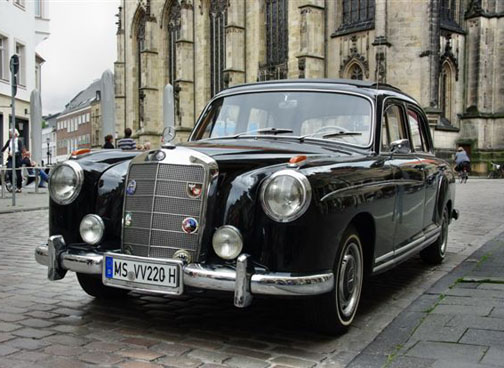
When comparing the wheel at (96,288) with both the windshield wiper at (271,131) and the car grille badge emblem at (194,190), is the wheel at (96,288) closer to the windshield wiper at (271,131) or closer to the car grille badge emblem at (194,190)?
the car grille badge emblem at (194,190)

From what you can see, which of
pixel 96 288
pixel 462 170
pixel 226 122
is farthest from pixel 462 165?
pixel 96 288

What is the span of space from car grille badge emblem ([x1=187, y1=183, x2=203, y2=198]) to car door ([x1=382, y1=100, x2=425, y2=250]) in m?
1.93

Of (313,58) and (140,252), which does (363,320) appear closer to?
(140,252)

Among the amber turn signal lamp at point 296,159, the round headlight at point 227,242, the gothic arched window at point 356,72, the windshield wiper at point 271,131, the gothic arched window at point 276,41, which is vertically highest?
the gothic arched window at point 276,41

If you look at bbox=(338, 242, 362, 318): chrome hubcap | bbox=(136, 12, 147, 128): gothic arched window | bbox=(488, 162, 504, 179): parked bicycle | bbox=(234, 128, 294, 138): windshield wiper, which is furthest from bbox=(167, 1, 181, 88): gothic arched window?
bbox=(338, 242, 362, 318): chrome hubcap

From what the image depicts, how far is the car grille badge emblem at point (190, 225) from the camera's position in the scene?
3914mm

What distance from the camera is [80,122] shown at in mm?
100438

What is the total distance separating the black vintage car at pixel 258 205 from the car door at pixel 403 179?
0.08 feet

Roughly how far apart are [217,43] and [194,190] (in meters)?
40.4

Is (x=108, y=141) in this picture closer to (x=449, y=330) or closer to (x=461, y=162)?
(x=449, y=330)

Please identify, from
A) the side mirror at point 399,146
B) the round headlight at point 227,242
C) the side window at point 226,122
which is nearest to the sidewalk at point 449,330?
the round headlight at point 227,242

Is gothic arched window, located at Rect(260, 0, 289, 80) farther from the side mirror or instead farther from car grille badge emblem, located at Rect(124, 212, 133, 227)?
car grille badge emblem, located at Rect(124, 212, 133, 227)

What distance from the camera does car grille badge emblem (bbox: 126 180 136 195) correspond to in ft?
13.8

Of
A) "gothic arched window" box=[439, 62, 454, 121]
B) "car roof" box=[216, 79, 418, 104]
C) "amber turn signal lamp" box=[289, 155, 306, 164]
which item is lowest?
"amber turn signal lamp" box=[289, 155, 306, 164]
